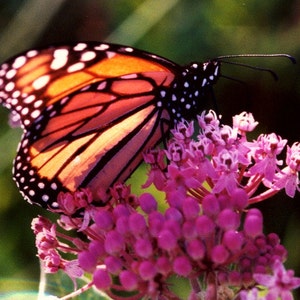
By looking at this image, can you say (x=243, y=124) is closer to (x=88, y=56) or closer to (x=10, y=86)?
(x=88, y=56)

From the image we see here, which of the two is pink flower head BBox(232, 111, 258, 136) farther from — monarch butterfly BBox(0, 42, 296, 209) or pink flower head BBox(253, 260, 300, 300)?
pink flower head BBox(253, 260, 300, 300)

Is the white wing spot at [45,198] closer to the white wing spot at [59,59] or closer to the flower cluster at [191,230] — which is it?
the flower cluster at [191,230]

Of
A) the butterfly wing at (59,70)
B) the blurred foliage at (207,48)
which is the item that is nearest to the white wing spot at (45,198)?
the butterfly wing at (59,70)

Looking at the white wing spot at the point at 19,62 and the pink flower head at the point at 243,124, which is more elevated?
the white wing spot at the point at 19,62

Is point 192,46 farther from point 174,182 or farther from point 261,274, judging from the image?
point 261,274

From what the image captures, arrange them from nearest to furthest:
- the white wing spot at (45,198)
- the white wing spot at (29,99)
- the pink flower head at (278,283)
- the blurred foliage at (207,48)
Answer: the pink flower head at (278,283), the white wing spot at (45,198), the white wing spot at (29,99), the blurred foliage at (207,48)

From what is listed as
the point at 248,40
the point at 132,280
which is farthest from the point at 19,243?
the point at 132,280
